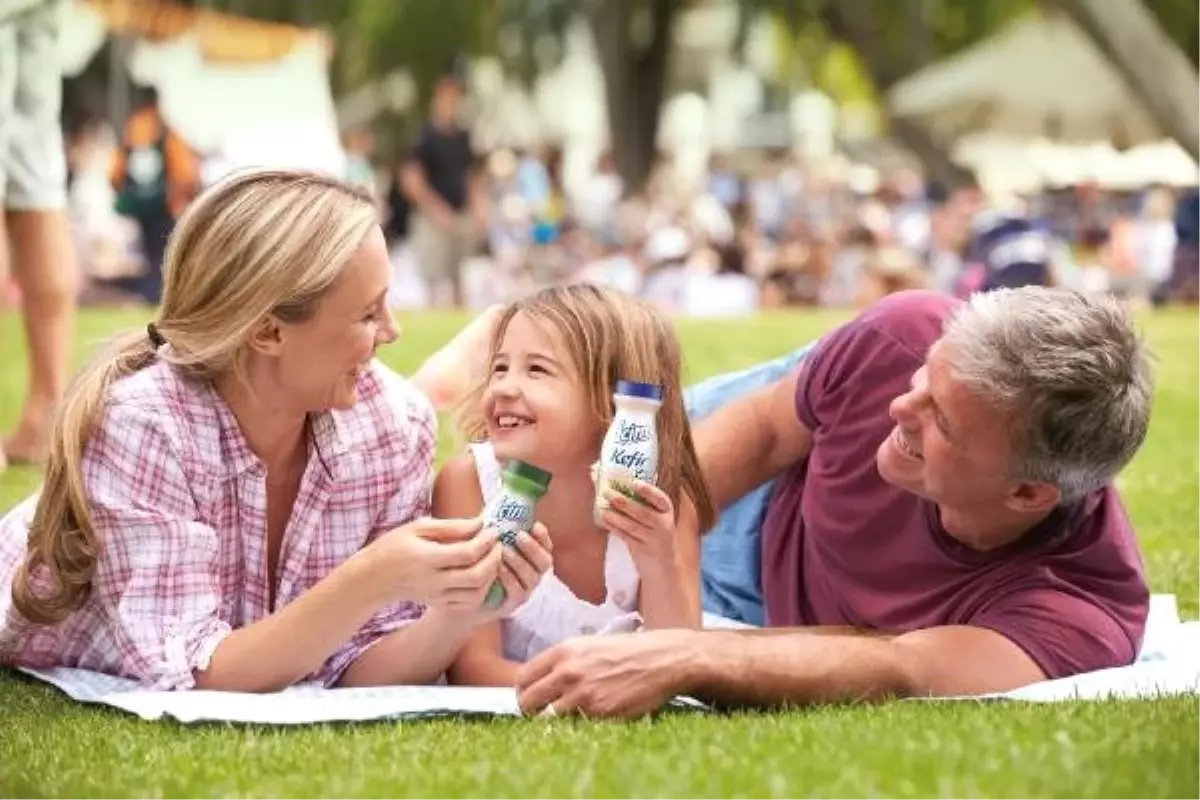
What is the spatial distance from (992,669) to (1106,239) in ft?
82.5

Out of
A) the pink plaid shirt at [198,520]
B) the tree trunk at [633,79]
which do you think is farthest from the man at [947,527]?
the tree trunk at [633,79]

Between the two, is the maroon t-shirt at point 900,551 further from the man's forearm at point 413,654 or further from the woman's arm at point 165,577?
the woman's arm at point 165,577

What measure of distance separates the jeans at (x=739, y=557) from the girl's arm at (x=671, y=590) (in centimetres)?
67

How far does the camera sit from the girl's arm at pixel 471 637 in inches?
184

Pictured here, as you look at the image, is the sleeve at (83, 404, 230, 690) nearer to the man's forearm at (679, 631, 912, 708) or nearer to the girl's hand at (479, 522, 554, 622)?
the girl's hand at (479, 522, 554, 622)

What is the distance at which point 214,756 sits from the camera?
3.83m

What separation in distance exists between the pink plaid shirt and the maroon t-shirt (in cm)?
82

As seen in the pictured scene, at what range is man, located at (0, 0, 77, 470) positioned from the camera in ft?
26.0

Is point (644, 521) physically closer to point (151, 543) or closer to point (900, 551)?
point (900, 551)

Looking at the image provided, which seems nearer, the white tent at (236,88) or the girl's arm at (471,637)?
the girl's arm at (471,637)

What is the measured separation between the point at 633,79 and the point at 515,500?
82.8 feet

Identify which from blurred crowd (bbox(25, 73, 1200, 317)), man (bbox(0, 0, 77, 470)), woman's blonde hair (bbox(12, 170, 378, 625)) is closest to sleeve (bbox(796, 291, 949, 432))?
woman's blonde hair (bbox(12, 170, 378, 625))

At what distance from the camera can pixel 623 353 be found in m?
4.64

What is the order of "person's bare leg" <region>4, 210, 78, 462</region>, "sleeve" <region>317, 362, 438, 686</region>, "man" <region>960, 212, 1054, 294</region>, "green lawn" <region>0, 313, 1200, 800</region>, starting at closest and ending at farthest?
"green lawn" <region>0, 313, 1200, 800</region>
"sleeve" <region>317, 362, 438, 686</region>
"person's bare leg" <region>4, 210, 78, 462</region>
"man" <region>960, 212, 1054, 294</region>
